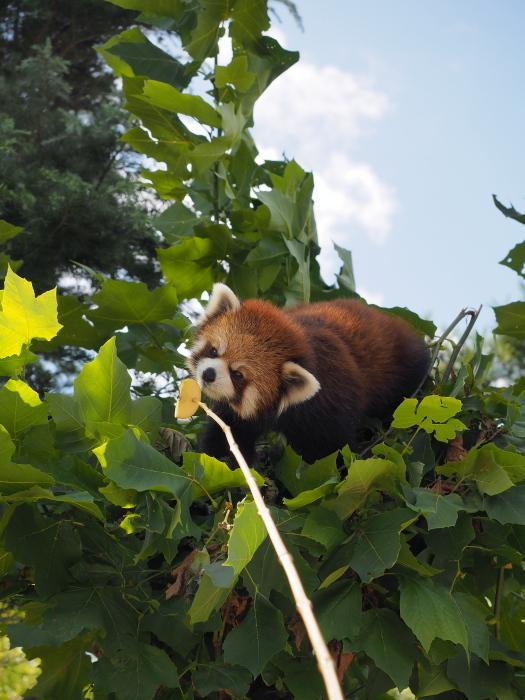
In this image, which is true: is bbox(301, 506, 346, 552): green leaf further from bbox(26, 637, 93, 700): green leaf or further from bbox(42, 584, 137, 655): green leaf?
bbox(26, 637, 93, 700): green leaf

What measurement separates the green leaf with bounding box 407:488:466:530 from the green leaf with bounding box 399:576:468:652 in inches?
4.4

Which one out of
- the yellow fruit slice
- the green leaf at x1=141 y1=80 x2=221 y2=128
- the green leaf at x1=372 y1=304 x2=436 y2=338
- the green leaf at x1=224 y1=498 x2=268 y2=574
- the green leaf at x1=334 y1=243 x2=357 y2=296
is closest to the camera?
the green leaf at x1=224 y1=498 x2=268 y2=574

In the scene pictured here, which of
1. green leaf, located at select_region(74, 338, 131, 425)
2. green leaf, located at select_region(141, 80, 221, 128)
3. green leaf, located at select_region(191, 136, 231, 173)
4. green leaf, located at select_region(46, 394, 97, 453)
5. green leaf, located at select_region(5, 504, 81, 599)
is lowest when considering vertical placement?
green leaf, located at select_region(5, 504, 81, 599)

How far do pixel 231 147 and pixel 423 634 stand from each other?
3.93 feet

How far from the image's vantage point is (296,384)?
58.5 inches

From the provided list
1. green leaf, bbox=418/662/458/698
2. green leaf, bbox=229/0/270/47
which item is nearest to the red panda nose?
green leaf, bbox=418/662/458/698

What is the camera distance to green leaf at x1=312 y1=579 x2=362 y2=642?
97 cm

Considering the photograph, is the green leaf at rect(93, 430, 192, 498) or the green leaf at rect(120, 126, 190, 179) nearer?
the green leaf at rect(93, 430, 192, 498)

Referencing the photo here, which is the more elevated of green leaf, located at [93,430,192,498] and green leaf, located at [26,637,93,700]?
green leaf, located at [93,430,192,498]

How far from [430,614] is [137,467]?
1.55 ft

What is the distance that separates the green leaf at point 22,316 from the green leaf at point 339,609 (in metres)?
0.60

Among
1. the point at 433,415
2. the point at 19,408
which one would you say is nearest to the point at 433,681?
the point at 433,415

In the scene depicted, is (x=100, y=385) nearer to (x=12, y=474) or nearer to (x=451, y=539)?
(x=12, y=474)

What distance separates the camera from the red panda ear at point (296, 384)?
1.44 m
